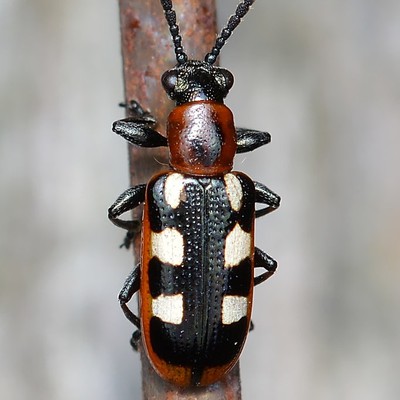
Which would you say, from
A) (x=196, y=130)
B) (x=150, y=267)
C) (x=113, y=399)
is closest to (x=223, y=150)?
(x=196, y=130)

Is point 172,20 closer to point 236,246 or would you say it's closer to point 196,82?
point 196,82

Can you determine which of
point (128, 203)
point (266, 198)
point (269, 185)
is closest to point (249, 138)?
point (266, 198)

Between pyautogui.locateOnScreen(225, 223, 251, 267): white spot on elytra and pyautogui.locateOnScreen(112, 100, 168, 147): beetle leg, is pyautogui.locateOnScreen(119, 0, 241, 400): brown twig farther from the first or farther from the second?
pyautogui.locateOnScreen(225, 223, 251, 267): white spot on elytra
